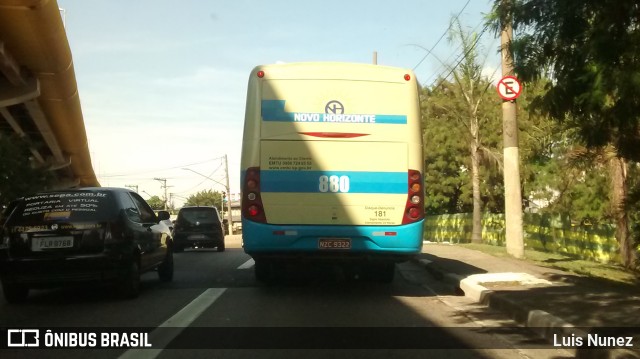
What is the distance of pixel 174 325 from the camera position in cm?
732

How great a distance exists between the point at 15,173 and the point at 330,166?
15.5 m

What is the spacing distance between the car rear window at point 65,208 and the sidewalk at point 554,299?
5.46 metres

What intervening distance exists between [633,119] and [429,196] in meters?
38.3

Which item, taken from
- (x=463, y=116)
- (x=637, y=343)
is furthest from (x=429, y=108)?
(x=637, y=343)

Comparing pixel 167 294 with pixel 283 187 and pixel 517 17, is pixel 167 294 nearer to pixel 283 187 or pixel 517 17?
pixel 283 187

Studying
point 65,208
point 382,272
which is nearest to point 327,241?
point 382,272

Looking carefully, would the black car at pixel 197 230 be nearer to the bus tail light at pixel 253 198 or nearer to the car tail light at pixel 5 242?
the bus tail light at pixel 253 198

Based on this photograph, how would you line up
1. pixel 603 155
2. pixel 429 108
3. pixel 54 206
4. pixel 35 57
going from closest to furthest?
pixel 54 206
pixel 603 155
pixel 35 57
pixel 429 108

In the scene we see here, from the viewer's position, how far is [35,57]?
67.6 ft

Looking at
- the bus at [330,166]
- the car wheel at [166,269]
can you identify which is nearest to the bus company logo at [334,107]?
the bus at [330,166]

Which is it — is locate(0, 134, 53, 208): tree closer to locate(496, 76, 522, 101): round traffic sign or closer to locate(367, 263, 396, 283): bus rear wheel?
locate(367, 263, 396, 283): bus rear wheel

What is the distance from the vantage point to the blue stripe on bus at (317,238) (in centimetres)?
916

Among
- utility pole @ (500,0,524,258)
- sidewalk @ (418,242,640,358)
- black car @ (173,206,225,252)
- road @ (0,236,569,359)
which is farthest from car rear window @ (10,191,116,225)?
black car @ (173,206,225,252)

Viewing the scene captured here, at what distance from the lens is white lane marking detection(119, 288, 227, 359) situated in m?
6.03
